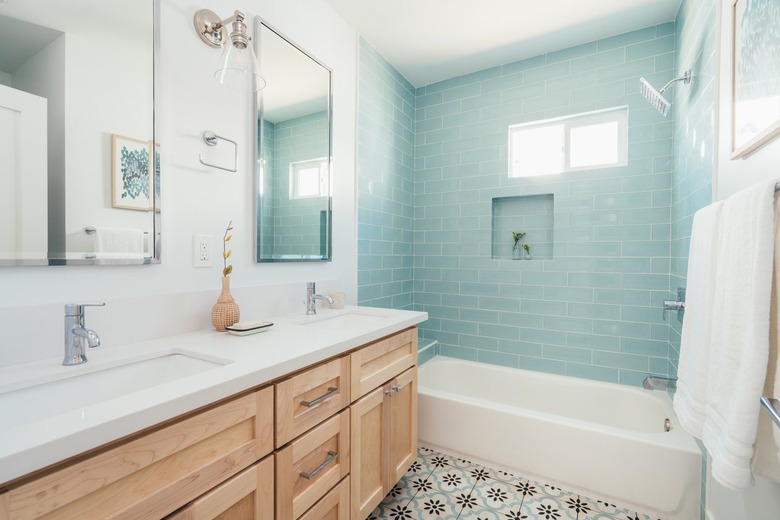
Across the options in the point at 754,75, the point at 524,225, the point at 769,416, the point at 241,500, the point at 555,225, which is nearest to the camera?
the point at 769,416

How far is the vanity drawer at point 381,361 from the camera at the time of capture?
4.45ft

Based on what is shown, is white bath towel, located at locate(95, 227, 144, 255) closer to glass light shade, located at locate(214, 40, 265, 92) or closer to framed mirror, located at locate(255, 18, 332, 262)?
framed mirror, located at locate(255, 18, 332, 262)

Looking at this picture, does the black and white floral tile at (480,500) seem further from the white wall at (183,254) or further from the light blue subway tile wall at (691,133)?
the white wall at (183,254)

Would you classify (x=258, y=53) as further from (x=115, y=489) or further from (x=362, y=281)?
(x=115, y=489)

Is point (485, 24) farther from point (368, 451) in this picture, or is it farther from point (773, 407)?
point (368, 451)

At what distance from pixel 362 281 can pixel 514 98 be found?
69.7 inches

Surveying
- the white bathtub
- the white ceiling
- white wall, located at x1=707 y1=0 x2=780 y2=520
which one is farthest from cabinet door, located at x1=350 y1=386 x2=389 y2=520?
the white ceiling

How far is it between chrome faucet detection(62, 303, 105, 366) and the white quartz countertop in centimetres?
3

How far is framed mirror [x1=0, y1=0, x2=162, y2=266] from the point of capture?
0.95 meters

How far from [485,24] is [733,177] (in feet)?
5.53

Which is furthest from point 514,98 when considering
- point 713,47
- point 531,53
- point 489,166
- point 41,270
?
point 41,270

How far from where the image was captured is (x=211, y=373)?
87 cm

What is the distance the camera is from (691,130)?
1.82 m

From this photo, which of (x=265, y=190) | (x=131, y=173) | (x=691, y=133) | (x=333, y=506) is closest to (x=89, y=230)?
(x=131, y=173)
